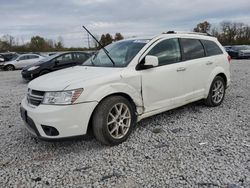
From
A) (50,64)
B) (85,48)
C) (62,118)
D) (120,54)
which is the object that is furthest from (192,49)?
(85,48)

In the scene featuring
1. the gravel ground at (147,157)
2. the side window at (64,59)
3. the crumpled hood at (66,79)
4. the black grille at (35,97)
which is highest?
the side window at (64,59)

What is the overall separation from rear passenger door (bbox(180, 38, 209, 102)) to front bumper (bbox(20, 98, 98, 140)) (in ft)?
6.78

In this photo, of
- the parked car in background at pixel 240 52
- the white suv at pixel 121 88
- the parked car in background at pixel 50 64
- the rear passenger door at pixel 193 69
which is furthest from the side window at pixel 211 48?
the parked car in background at pixel 240 52

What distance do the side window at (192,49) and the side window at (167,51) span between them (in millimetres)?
194

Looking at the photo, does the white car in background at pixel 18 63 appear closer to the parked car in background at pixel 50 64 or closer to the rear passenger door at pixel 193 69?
the parked car in background at pixel 50 64

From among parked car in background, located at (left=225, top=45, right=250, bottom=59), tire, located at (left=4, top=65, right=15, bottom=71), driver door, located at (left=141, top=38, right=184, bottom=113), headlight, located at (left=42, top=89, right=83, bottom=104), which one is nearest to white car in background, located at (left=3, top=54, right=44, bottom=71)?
tire, located at (left=4, top=65, right=15, bottom=71)

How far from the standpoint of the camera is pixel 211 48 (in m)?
5.53

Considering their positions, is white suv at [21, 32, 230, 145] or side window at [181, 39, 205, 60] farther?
side window at [181, 39, 205, 60]

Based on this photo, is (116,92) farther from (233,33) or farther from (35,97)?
(233,33)

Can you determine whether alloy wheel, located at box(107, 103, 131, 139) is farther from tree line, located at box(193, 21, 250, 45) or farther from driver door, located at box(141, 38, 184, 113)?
tree line, located at box(193, 21, 250, 45)

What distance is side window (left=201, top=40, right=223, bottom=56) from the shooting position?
17.7 ft

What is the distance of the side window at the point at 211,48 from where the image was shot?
541cm

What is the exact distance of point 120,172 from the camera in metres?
3.07

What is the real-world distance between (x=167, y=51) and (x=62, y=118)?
226 centimetres
